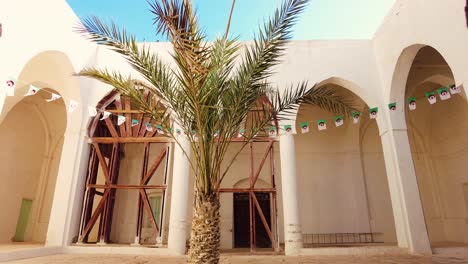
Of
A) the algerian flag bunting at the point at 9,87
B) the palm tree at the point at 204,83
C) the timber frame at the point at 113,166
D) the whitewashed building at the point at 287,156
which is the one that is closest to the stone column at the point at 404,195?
the whitewashed building at the point at 287,156

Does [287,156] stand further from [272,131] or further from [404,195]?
[404,195]

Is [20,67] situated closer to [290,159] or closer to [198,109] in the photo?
[198,109]

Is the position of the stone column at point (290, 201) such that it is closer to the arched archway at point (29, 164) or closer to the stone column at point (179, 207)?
the stone column at point (179, 207)

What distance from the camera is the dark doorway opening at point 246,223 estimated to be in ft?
36.7

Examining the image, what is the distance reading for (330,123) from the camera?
1255 cm

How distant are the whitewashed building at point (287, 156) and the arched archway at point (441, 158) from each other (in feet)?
0.15

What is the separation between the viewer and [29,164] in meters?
11.5

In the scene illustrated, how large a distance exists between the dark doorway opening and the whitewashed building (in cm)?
4

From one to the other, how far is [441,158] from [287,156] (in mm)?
7131

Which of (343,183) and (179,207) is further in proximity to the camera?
(343,183)

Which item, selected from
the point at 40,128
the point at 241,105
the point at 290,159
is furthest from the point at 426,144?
the point at 40,128

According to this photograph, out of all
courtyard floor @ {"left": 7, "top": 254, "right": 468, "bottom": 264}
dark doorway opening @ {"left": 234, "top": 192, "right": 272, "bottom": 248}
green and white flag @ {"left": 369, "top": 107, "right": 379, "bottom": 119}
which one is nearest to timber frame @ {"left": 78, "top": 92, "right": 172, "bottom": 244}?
courtyard floor @ {"left": 7, "top": 254, "right": 468, "bottom": 264}

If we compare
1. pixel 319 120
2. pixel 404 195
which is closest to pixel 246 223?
pixel 319 120

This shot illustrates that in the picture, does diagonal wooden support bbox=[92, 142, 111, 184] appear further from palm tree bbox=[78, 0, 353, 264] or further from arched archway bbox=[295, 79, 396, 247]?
arched archway bbox=[295, 79, 396, 247]
